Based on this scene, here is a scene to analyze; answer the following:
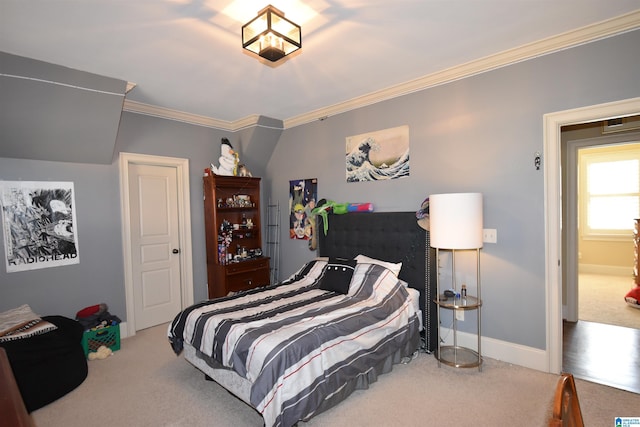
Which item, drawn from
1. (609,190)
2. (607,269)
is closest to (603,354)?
(607,269)

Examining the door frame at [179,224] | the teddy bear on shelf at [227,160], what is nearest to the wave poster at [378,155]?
the teddy bear on shelf at [227,160]

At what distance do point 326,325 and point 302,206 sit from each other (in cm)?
238

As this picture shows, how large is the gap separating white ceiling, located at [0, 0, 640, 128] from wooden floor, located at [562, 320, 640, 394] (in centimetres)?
271

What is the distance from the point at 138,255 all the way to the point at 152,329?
3.08ft

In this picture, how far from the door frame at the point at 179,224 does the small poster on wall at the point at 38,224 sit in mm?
480

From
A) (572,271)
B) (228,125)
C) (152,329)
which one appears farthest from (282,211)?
(572,271)

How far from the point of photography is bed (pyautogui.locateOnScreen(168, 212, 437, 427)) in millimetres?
2057

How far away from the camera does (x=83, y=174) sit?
355 centimetres

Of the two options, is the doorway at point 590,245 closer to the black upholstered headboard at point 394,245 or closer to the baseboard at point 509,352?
the baseboard at point 509,352

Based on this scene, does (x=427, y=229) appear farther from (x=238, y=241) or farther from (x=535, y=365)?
(x=238, y=241)

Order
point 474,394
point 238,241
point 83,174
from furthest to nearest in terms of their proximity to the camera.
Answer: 1. point 238,241
2. point 83,174
3. point 474,394

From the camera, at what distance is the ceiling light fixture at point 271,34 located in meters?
1.95

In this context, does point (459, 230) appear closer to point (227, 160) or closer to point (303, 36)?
point (303, 36)

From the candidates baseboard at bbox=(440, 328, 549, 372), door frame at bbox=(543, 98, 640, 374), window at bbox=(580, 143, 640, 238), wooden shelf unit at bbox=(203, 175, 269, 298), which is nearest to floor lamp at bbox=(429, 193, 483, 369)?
baseboard at bbox=(440, 328, 549, 372)
